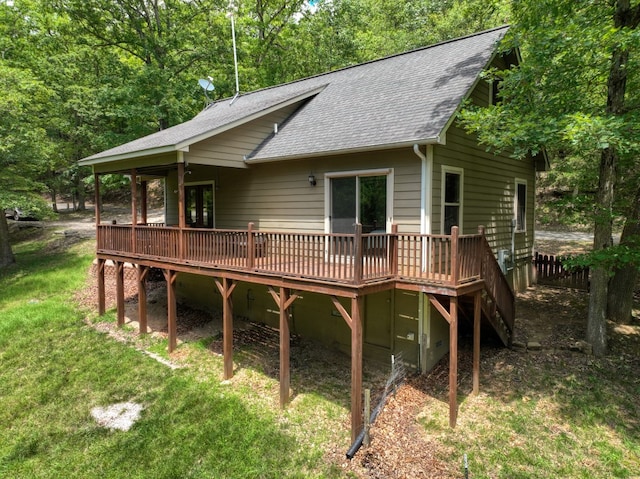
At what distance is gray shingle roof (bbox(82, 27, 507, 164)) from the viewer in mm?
7367

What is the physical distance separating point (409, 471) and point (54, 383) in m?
7.60

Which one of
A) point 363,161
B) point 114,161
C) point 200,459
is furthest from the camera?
point 114,161

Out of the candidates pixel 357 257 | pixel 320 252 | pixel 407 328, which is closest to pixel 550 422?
pixel 407 328

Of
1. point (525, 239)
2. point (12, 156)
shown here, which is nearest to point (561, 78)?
point (525, 239)

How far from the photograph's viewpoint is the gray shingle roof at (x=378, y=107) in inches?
290

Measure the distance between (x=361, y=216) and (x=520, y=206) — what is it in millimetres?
5916

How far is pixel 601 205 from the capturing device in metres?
7.33

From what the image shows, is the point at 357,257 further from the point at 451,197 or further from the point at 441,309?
the point at 451,197

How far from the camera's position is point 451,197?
7.80m

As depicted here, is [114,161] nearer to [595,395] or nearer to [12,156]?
[12,156]

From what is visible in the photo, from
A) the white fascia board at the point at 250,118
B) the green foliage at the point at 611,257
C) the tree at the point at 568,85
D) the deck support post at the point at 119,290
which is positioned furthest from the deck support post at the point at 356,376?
the deck support post at the point at 119,290

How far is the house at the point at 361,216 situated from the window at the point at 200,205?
70 mm

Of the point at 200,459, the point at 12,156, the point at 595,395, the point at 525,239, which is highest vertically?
the point at 12,156

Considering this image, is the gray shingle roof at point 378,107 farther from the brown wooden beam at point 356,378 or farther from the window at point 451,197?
the brown wooden beam at point 356,378
